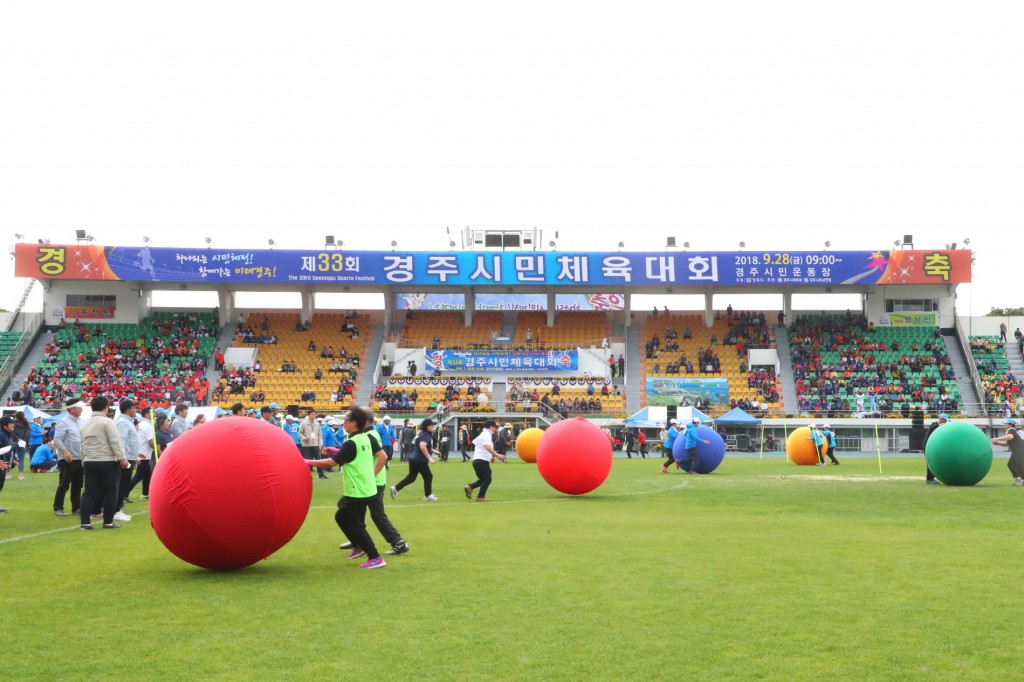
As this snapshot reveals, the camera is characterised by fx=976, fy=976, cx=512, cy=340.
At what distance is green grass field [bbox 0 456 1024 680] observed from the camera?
20.6 ft

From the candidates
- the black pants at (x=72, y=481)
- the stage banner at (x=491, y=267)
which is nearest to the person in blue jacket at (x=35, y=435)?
the black pants at (x=72, y=481)

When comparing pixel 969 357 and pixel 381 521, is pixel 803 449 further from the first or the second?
pixel 969 357

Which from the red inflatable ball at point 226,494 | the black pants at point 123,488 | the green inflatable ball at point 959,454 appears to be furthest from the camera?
the green inflatable ball at point 959,454

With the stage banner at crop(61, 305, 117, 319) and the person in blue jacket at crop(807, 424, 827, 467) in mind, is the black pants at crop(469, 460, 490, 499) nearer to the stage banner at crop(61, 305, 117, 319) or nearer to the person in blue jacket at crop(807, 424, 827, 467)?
the person in blue jacket at crop(807, 424, 827, 467)

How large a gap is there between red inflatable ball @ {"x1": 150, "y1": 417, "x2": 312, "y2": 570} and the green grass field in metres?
0.34

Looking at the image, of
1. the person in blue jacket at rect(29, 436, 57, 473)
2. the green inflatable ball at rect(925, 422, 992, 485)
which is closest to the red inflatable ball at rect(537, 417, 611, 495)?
Result: the green inflatable ball at rect(925, 422, 992, 485)

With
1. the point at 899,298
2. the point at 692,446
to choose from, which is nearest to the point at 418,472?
the point at 692,446

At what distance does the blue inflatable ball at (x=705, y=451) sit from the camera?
28359 mm

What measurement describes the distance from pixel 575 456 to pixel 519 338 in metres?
39.2

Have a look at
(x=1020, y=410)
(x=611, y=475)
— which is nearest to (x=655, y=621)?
(x=611, y=475)

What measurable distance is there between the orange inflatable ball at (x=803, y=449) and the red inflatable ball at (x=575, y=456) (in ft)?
53.5

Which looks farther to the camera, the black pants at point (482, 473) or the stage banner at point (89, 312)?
the stage banner at point (89, 312)

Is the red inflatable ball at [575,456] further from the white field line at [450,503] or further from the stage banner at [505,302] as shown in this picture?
the stage banner at [505,302]

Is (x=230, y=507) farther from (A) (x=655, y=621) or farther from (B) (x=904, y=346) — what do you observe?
(B) (x=904, y=346)
